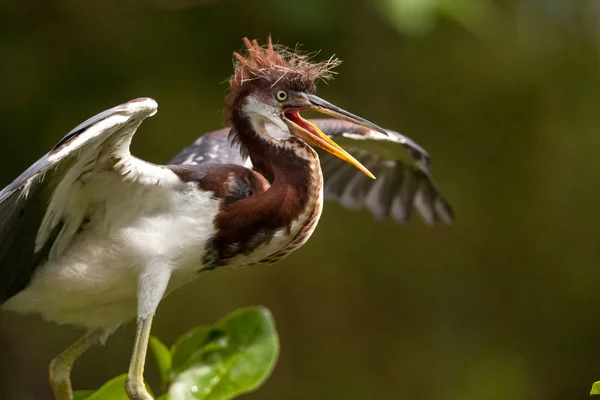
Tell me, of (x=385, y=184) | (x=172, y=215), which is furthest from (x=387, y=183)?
(x=172, y=215)

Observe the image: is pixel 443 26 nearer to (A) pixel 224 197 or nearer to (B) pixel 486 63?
(B) pixel 486 63

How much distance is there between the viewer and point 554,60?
404 centimetres

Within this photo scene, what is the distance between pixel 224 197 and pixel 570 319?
275 cm

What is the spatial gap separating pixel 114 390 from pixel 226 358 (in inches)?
8.9

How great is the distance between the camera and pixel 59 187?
1668mm

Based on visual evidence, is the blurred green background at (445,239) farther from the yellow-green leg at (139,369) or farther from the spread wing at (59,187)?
the yellow-green leg at (139,369)

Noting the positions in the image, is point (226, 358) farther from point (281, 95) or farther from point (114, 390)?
point (281, 95)

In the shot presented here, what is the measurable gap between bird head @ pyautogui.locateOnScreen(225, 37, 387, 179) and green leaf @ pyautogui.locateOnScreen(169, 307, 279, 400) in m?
0.39

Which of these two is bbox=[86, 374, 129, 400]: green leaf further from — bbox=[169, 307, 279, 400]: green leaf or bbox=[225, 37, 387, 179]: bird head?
bbox=[225, 37, 387, 179]: bird head

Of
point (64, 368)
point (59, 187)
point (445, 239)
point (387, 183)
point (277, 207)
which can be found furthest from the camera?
point (445, 239)

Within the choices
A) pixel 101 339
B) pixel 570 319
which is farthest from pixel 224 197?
pixel 570 319

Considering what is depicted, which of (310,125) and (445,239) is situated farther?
(445,239)

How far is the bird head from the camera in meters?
1.79

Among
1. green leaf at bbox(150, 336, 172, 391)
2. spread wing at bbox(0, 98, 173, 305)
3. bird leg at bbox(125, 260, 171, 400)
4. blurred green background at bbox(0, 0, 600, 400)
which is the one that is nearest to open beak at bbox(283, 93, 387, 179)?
spread wing at bbox(0, 98, 173, 305)
